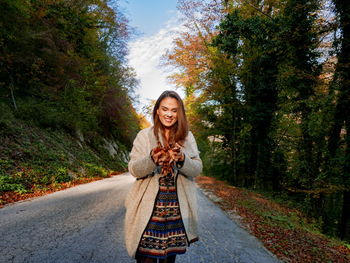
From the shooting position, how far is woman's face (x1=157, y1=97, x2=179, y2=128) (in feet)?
5.81

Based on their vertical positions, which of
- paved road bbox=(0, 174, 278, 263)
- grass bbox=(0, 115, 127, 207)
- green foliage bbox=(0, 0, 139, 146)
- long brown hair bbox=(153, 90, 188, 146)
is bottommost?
paved road bbox=(0, 174, 278, 263)

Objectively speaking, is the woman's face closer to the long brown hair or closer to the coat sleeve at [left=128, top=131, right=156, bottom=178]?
the long brown hair

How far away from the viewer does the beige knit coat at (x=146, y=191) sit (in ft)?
5.19

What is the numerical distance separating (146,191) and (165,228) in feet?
1.13

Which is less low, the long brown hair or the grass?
the long brown hair

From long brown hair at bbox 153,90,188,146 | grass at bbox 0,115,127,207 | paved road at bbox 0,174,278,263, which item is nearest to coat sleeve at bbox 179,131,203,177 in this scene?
long brown hair at bbox 153,90,188,146

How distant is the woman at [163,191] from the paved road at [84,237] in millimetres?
1685

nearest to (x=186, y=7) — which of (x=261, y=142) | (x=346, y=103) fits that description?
(x=261, y=142)

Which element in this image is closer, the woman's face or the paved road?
the woman's face

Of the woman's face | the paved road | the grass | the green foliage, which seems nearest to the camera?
the woman's face

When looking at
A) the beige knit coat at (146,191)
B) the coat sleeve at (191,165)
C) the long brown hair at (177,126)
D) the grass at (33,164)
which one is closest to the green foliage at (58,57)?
the grass at (33,164)

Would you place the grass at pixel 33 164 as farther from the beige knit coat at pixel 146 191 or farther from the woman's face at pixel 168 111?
the woman's face at pixel 168 111

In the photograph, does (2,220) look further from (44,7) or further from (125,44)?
(125,44)

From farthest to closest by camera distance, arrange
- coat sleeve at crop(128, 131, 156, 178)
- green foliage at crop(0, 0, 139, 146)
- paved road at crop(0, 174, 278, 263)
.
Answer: green foliage at crop(0, 0, 139, 146), paved road at crop(0, 174, 278, 263), coat sleeve at crop(128, 131, 156, 178)
